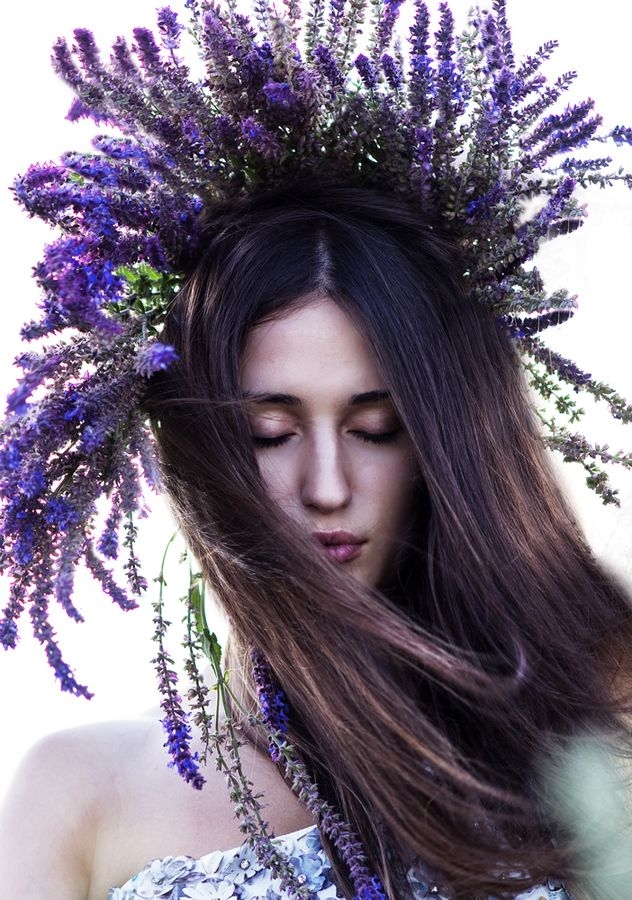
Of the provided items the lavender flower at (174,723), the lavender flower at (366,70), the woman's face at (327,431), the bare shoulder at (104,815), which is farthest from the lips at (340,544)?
the lavender flower at (366,70)

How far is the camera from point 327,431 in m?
1.81

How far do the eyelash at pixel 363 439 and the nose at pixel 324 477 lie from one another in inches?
1.9

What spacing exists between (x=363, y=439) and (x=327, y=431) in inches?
3.3

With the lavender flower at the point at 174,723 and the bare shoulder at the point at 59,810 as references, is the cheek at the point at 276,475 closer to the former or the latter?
the lavender flower at the point at 174,723

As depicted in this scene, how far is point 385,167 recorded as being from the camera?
197 cm

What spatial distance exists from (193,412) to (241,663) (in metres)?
0.49

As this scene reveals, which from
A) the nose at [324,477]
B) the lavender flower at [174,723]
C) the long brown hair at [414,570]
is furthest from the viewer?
the nose at [324,477]

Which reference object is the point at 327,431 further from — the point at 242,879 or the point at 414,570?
the point at 242,879

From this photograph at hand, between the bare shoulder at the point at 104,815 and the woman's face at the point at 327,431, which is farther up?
the woman's face at the point at 327,431

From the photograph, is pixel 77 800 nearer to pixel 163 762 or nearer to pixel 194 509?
pixel 163 762

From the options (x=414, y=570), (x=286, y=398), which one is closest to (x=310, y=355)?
(x=286, y=398)

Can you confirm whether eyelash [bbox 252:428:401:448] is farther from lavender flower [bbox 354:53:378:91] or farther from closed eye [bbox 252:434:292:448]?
lavender flower [bbox 354:53:378:91]

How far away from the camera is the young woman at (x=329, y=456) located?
1.67 m

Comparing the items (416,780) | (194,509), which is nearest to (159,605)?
(194,509)
